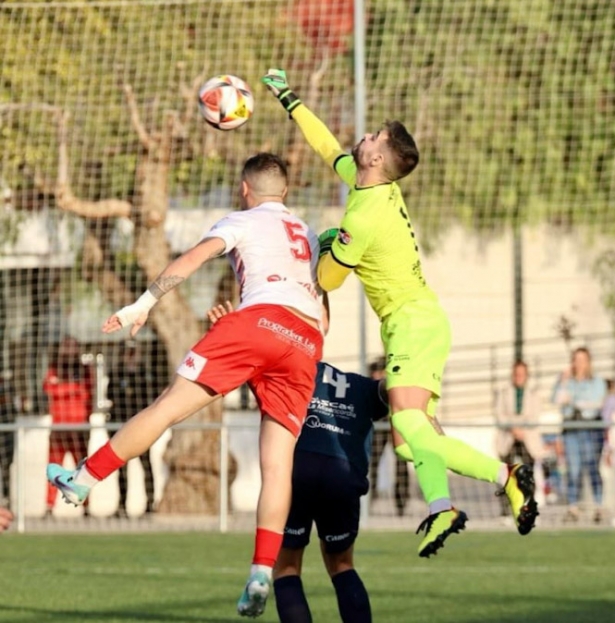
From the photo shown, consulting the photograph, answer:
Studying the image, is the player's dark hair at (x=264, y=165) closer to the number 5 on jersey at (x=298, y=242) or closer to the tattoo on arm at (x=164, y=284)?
the number 5 on jersey at (x=298, y=242)

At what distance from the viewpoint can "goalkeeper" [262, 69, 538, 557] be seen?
8234 millimetres

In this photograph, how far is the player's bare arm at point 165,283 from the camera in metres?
7.65

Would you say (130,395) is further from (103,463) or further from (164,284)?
(164,284)

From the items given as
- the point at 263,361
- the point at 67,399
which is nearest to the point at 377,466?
the point at 67,399

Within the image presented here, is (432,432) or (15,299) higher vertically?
(15,299)

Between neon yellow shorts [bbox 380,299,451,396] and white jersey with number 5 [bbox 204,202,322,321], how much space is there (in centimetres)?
42

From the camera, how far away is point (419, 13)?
18.3 meters

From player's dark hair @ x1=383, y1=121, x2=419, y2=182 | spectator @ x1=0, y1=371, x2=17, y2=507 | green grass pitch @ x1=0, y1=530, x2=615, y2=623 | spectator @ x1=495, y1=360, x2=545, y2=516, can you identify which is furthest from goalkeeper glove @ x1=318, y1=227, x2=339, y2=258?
spectator @ x1=0, y1=371, x2=17, y2=507

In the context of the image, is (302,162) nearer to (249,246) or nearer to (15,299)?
(15,299)

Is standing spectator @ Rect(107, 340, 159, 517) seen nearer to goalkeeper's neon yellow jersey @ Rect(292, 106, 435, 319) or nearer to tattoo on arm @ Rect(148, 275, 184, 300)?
goalkeeper's neon yellow jersey @ Rect(292, 106, 435, 319)

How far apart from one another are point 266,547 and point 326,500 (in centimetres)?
33

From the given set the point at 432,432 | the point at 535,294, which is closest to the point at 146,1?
the point at 535,294

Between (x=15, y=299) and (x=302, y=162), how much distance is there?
340 centimetres

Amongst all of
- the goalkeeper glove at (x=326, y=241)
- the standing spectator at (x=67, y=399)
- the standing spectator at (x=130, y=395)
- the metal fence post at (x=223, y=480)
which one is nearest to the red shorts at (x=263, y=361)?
the goalkeeper glove at (x=326, y=241)
